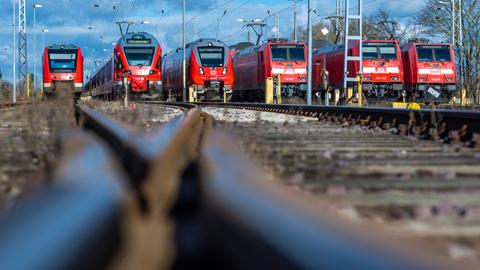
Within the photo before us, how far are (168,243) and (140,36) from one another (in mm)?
32275

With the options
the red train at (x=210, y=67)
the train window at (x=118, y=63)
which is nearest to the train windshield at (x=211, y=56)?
the red train at (x=210, y=67)

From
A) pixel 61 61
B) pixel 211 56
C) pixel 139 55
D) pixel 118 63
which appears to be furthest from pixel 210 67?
pixel 61 61

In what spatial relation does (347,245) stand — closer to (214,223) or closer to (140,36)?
(214,223)

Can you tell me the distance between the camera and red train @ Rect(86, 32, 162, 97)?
3283 centimetres

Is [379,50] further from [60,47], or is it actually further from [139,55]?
[60,47]

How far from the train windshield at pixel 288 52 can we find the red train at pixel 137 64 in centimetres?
617

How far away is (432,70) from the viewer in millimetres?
32250

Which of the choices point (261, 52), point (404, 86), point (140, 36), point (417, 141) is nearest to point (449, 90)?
point (404, 86)

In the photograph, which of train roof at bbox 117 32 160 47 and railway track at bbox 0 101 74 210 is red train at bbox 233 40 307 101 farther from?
railway track at bbox 0 101 74 210

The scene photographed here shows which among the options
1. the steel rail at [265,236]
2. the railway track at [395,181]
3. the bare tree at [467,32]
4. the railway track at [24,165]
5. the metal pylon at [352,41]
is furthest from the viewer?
the bare tree at [467,32]

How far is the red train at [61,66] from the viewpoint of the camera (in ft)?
122

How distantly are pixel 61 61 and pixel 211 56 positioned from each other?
8777mm

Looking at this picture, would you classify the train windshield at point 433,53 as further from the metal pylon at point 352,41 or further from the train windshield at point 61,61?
the train windshield at point 61,61

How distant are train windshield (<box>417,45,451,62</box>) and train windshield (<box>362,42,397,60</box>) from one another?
1.45 meters
